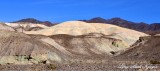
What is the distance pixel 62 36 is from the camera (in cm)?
16725

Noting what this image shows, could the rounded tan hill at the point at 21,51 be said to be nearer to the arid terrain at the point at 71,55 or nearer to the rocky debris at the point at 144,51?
the arid terrain at the point at 71,55

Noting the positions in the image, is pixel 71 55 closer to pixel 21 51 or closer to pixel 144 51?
pixel 144 51

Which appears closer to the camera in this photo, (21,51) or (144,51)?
(21,51)

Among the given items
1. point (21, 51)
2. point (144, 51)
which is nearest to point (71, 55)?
point (144, 51)

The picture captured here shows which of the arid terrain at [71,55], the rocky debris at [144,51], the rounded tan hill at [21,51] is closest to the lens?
the arid terrain at [71,55]

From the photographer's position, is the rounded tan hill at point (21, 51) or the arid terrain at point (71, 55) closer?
the arid terrain at point (71, 55)

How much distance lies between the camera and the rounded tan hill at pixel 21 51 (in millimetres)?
84562

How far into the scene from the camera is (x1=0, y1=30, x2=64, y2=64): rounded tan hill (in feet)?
277

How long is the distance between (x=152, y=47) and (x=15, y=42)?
40374 millimetres

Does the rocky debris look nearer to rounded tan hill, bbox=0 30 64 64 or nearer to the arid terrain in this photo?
the arid terrain

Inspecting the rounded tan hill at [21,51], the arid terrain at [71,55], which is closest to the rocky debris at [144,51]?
the arid terrain at [71,55]

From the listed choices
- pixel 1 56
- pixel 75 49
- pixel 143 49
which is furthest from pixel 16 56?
pixel 75 49

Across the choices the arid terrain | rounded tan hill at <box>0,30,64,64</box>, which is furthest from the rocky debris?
rounded tan hill at <box>0,30,64,64</box>

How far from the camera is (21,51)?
306ft
